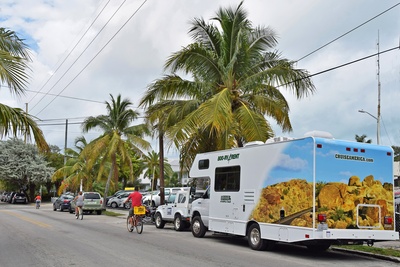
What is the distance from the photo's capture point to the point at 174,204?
19.7m

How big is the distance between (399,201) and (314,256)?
6644 millimetres

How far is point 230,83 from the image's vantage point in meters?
18.2

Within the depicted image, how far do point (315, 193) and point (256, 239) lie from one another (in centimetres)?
281

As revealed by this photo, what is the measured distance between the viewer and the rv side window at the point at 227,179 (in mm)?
14211

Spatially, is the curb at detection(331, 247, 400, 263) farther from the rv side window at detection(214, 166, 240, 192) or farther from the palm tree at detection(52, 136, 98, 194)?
the palm tree at detection(52, 136, 98, 194)

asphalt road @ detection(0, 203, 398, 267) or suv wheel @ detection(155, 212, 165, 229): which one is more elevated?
suv wheel @ detection(155, 212, 165, 229)

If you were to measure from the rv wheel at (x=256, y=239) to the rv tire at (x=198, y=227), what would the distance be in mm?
3181

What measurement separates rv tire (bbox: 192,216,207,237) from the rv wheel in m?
3.18

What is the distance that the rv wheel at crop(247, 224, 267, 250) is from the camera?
1290cm

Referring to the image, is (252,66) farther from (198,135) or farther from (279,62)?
(198,135)

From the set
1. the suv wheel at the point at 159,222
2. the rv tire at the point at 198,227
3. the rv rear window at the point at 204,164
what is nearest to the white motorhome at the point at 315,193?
the rv rear window at the point at 204,164

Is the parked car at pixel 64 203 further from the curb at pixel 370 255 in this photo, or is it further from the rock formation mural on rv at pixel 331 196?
the rock formation mural on rv at pixel 331 196

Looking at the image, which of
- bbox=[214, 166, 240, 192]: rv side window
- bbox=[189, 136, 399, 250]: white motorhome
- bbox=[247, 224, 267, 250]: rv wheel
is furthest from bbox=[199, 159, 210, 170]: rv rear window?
bbox=[247, 224, 267, 250]: rv wheel

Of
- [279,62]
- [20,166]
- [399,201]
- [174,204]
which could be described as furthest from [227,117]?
[20,166]
